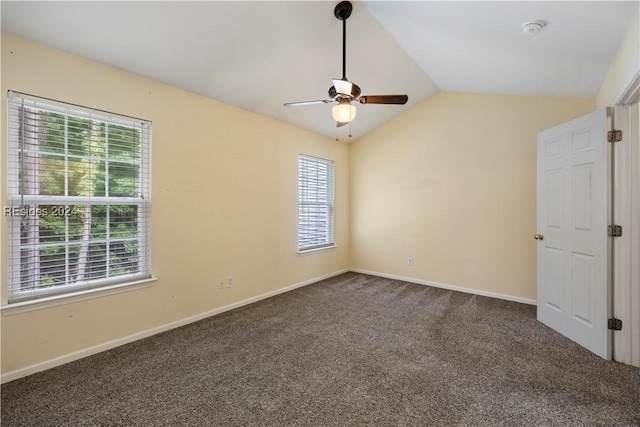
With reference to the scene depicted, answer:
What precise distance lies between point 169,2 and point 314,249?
347cm

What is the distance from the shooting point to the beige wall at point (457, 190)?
3.61 meters

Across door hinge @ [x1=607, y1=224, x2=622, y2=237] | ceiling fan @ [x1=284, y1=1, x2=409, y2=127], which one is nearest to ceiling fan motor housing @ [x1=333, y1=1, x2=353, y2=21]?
ceiling fan @ [x1=284, y1=1, x2=409, y2=127]

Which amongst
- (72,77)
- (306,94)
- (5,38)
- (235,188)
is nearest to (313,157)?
(306,94)

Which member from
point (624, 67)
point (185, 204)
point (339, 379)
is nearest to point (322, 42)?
point (185, 204)

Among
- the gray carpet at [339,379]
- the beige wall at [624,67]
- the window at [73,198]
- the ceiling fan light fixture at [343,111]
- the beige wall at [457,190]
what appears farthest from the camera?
the beige wall at [457,190]

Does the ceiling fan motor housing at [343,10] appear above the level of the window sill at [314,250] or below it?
above

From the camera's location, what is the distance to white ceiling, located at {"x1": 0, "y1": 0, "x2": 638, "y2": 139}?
6.48 feet

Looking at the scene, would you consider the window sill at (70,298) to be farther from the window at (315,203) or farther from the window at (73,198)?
the window at (315,203)

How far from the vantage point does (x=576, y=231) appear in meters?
2.60

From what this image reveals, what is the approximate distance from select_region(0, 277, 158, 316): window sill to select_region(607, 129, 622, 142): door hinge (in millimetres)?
4194

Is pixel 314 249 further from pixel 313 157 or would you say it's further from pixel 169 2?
pixel 169 2

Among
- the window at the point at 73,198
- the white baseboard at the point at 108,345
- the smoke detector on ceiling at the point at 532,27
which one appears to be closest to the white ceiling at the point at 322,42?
the smoke detector on ceiling at the point at 532,27

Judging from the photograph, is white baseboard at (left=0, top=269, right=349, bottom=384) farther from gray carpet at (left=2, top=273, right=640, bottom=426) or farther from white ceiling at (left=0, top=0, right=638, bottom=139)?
white ceiling at (left=0, top=0, right=638, bottom=139)

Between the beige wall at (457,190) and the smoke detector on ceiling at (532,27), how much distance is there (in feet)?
5.55
